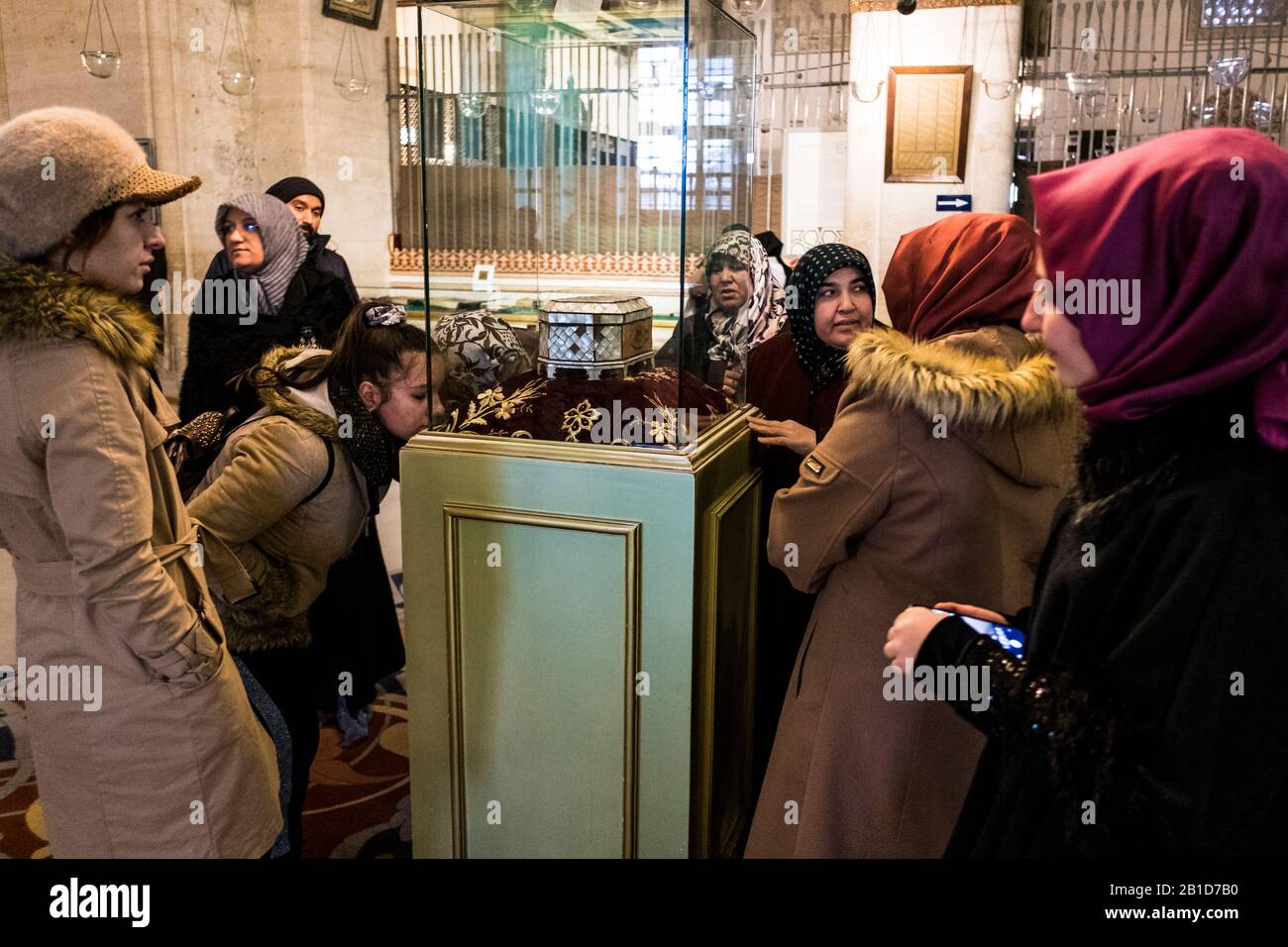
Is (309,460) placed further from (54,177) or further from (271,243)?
(271,243)

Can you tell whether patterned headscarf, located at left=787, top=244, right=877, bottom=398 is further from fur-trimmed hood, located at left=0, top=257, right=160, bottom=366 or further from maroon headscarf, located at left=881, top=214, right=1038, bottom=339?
fur-trimmed hood, located at left=0, top=257, right=160, bottom=366

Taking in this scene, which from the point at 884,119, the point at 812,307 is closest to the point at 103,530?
the point at 812,307

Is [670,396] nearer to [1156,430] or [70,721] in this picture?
[1156,430]

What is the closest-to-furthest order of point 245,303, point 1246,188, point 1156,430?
point 1246,188 < point 1156,430 < point 245,303

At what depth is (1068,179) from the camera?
133cm

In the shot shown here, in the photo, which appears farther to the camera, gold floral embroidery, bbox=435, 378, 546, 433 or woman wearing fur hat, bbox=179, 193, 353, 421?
woman wearing fur hat, bbox=179, 193, 353, 421

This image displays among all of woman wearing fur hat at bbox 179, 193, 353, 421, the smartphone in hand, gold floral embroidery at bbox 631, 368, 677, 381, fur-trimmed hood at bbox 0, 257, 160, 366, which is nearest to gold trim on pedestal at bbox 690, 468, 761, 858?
gold floral embroidery at bbox 631, 368, 677, 381

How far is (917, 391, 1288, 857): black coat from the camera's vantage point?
1.14 meters

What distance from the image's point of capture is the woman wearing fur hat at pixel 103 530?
69.5 inches

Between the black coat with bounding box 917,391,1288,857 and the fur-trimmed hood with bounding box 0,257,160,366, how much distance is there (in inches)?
60.8

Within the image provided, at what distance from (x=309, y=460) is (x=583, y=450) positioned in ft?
2.09

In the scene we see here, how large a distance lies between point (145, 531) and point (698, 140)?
1.39 meters

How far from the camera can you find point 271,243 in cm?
383
